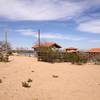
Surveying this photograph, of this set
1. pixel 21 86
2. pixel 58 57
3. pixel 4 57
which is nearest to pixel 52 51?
pixel 58 57

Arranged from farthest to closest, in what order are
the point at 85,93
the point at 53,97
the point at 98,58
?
the point at 98,58 → the point at 85,93 → the point at 53,97

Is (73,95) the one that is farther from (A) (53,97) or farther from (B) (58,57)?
(B) (58,57)

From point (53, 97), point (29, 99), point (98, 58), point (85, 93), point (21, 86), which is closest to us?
point (29, 99)

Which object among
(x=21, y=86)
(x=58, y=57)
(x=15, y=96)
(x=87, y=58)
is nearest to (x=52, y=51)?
(x=58, y=57)

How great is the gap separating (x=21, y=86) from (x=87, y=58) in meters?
24.5

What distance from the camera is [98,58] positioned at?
3428 centimetres

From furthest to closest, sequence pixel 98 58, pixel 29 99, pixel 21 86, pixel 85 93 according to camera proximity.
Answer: pixel 98 58 < pixel 21 86 < pixel 85 93 < pixel 29 99

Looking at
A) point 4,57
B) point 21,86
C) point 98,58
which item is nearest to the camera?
point 21,86

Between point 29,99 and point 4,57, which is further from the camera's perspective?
point 4,57

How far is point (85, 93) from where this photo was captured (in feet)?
35.7

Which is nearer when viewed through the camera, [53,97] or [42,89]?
[53,97]

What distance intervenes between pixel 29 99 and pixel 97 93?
3744 mm

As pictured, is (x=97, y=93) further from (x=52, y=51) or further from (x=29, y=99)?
(x=52, y=51)

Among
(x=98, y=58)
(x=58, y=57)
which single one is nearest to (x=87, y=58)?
(x=98, y=58)
